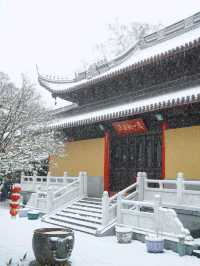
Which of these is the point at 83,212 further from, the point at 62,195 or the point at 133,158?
the point at 133,158

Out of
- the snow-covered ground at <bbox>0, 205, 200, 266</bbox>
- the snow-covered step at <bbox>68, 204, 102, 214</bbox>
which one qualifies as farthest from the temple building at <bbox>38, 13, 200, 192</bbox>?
the snow-covered ground at <bbox>0, 205, 200, 266</bbox>

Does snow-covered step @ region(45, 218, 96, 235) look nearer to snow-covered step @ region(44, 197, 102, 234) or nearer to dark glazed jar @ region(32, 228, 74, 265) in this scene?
snow-covered step @ region(44, 197, 102, 234)

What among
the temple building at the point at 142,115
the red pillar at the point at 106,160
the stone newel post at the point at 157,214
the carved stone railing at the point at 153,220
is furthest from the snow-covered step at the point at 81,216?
the stone newel post at the point at 157,214

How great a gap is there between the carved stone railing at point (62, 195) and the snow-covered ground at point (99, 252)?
116 inches

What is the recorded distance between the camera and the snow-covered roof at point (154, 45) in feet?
54.3

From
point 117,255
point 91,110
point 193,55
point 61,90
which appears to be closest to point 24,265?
point 117,255

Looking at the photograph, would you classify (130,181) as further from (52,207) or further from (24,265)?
(24,265)

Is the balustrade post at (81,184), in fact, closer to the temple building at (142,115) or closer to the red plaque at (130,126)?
the temple building at (142,115)

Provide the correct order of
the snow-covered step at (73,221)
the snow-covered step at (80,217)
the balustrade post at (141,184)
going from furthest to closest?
the snow-covered step at (80,217)
the snow-covered step at (73,221)
the balustrade post at (141,184)

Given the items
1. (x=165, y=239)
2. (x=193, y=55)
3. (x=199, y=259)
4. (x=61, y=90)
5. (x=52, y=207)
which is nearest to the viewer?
(x=199, y=259)

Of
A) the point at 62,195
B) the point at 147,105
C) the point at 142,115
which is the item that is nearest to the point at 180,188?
the point at 147,105

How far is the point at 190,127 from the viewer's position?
1224 centimetres

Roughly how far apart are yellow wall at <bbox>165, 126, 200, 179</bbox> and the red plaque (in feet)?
4.25

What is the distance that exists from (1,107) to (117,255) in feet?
15.7
